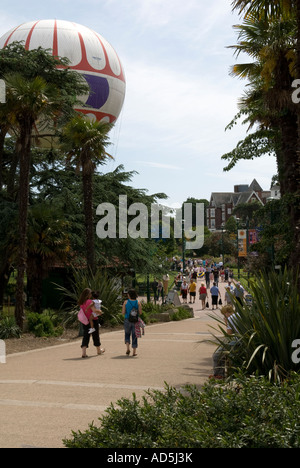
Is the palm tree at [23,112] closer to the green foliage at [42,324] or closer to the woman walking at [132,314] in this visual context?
the green foliage at [42,324]

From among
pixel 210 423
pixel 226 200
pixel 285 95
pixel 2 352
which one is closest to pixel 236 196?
pixel 226 200

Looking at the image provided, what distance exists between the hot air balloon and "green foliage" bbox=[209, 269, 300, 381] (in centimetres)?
2622

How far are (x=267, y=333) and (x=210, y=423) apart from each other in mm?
3222

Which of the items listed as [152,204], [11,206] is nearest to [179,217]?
[152,204]

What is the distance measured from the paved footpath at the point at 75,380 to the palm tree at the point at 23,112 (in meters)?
3.56

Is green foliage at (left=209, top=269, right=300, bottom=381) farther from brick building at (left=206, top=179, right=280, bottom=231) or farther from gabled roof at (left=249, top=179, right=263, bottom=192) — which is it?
gabled roof at (left=249, top=179, right=263, bottom=192)

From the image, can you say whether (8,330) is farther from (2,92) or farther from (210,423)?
(210,423)

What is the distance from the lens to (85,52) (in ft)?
111

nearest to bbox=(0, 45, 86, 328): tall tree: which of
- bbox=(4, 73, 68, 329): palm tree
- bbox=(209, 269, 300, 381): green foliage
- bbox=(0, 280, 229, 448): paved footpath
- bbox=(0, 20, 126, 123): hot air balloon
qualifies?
bbox=(4, 73, 68, 329): palm tree

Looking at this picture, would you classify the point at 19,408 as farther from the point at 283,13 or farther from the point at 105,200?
the point at 105,200

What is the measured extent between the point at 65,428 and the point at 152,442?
2.18 m

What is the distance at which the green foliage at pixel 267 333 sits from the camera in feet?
24.9

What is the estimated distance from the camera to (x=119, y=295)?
21.0 metres
